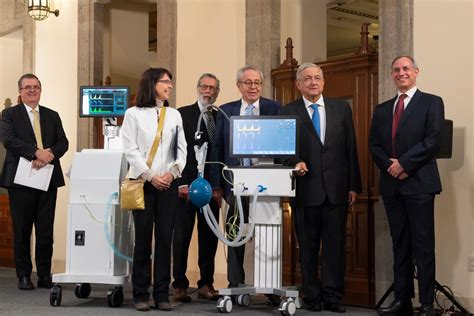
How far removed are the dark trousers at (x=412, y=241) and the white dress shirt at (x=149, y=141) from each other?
138 centimetres

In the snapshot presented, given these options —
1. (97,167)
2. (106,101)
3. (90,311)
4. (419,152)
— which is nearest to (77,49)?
(106,101)

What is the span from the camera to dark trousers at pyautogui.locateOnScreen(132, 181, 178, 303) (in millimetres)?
5371

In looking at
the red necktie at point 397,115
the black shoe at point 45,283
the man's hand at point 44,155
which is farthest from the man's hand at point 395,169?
the black shoe at point 45,283

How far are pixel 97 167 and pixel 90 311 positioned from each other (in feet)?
3.44

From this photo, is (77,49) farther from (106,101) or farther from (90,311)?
(90,311)

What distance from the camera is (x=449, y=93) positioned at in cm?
577

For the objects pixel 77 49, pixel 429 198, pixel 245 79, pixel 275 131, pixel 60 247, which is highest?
pixel 77 49

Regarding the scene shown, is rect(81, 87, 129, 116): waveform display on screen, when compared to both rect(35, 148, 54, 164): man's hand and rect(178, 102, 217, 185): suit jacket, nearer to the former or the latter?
rect(178, 102, 217, 185): suit jacket

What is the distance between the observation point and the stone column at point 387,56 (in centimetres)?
605

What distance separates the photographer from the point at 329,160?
550 centimetres

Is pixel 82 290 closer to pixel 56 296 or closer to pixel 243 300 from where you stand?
pixel 56 296

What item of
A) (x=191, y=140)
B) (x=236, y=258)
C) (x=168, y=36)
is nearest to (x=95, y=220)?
(x=191, y=140)

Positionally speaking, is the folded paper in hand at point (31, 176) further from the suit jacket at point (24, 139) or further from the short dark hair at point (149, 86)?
the short dark hair at point (149, 86)

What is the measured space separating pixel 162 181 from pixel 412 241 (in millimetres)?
1621
